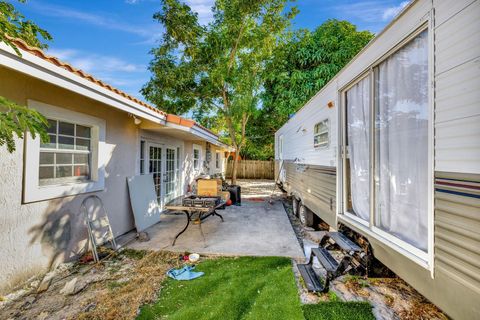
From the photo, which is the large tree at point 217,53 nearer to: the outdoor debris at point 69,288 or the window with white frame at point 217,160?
the window with white frame at point 217,160

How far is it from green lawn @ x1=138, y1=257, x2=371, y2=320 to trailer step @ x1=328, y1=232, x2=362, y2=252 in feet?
1.98

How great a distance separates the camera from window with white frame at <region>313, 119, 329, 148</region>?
13.3 feet

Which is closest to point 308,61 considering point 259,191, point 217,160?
→ point 259,191

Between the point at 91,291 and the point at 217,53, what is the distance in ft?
33.6

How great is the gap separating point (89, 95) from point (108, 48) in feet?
20.9

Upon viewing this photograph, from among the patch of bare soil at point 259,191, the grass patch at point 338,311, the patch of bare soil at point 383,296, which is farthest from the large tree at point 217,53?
the grass patch at point 338,311

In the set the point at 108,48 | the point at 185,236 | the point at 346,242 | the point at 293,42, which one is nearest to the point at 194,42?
the point at 108,48

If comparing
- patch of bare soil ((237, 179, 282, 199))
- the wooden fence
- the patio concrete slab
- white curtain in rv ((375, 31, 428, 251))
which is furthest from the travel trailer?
the wooden fence

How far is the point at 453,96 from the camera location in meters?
1.53

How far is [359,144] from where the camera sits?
9.83ft

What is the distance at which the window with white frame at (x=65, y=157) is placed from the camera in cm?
304

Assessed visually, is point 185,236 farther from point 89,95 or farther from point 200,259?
point 89,95

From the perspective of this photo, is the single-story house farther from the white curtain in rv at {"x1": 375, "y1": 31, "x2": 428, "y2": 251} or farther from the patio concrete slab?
the white curtain in rv at {"x1": 375, "y1": 31, "x2": 428, "y2": 251}

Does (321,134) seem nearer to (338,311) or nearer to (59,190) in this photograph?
(338,311)
